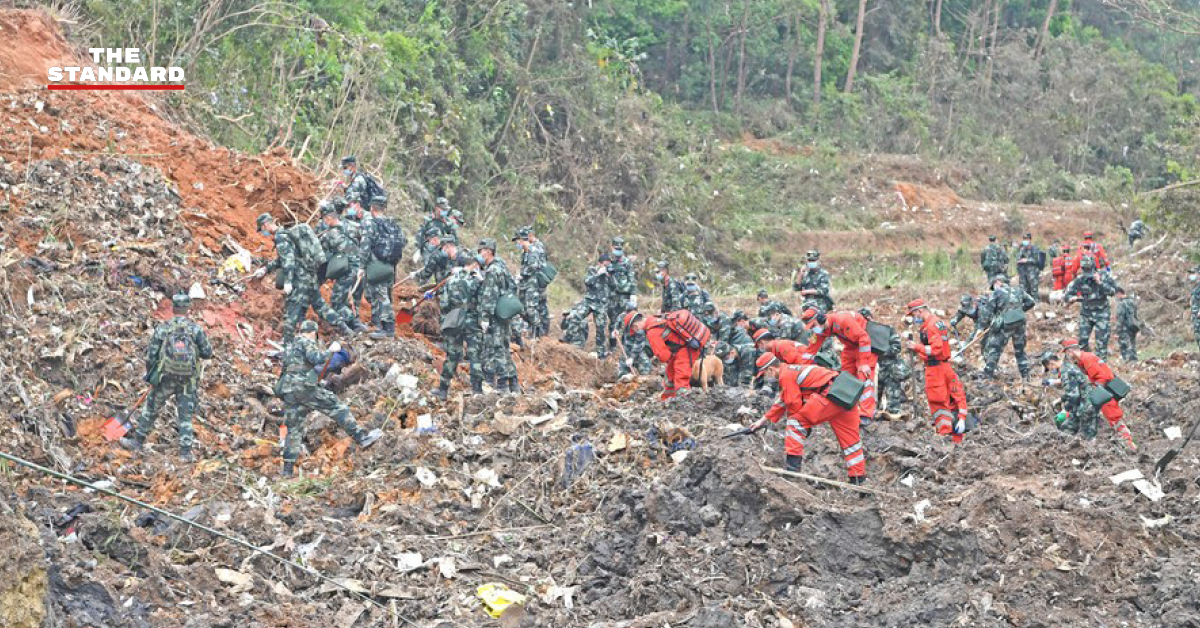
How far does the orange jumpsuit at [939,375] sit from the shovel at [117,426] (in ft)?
24.2

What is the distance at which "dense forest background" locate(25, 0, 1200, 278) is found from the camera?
22453 millimetres

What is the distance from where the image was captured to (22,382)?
12484 mm

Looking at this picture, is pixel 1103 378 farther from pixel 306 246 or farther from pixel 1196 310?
pixel 306 246

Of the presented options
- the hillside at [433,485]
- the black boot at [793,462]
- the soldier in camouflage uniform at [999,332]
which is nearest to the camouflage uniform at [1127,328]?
the hillside at [433,485]

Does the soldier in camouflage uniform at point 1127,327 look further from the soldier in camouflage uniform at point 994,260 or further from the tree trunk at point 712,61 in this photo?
the tree trunk at point 712,61

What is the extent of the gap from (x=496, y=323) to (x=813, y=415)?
4.33 metres

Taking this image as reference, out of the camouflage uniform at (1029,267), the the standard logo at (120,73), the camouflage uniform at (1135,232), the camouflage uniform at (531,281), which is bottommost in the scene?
the camouflage uniform at (1135,232)

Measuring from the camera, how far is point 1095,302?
17969 millimetres

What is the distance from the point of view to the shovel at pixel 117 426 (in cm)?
1268

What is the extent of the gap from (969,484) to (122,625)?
6.56 meters

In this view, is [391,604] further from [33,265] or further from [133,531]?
[33,265]

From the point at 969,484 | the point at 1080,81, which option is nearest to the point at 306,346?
the point at 969,484

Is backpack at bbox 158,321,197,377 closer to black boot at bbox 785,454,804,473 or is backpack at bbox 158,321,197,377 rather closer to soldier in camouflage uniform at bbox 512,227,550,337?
soldier in camouflage uniform at bbox 512,227,550,337

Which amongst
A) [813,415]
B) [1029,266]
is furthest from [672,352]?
[1029,266]
